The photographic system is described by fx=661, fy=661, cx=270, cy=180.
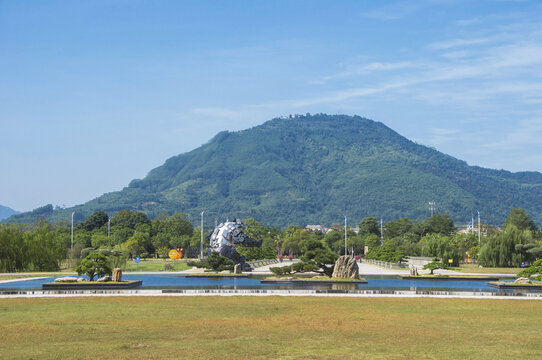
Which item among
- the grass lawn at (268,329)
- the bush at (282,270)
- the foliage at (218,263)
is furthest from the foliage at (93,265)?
the foliage at (218,263)

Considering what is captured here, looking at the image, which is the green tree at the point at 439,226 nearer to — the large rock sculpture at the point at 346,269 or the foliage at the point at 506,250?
the foliage at the point at 506,250

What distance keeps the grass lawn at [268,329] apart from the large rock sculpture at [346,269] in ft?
46.9

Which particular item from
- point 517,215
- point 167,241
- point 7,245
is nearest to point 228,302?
point 7,245

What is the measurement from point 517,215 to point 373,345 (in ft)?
371

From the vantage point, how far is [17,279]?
140 feet

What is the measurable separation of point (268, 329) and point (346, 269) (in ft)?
77.6

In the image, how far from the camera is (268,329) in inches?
765

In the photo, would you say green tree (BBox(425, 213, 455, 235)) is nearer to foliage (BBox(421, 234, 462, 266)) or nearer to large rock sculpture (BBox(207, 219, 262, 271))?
foliage (BBox(421, 234, 462, 266))

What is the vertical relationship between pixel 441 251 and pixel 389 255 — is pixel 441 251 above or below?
above

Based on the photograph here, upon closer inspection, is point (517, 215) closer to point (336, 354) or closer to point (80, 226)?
point (80, 226)

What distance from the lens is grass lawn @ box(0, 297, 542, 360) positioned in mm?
15898

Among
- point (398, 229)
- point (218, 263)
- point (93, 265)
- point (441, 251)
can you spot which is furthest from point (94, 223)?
point (93, 265)

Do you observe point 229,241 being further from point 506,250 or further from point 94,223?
point 94,223

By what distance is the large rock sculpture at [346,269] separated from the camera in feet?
139
